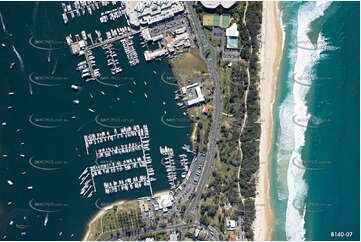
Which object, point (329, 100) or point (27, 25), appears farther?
point (329, 100)

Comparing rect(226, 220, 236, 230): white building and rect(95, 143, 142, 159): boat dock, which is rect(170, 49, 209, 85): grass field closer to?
rect(95, 143, 142, 159): boat dock

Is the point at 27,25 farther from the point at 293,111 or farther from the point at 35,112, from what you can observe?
the point at 293,111

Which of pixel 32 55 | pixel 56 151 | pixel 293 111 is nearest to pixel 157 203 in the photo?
pixel 56 151

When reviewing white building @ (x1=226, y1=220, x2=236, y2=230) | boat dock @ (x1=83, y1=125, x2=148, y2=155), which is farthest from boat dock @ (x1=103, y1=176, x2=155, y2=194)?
white building @ (x1=226, y1=220, x2=236, y2=230)

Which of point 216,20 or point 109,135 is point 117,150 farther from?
point 216,20

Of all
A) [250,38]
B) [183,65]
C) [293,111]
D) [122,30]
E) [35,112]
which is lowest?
[293,111]

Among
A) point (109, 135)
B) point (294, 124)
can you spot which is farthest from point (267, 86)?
point (109, 135)

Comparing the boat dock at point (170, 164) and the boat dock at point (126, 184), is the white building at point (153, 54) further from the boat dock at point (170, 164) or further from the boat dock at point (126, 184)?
the boat dock at point (126, 184)

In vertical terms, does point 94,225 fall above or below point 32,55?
below
